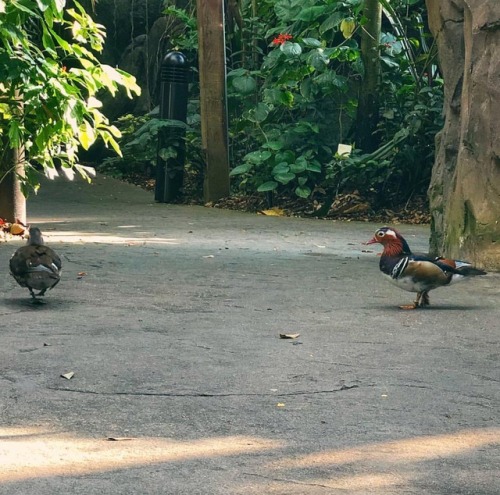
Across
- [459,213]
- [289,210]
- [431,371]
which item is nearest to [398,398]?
[431,371]

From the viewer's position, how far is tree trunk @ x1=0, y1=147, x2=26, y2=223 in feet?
35.8

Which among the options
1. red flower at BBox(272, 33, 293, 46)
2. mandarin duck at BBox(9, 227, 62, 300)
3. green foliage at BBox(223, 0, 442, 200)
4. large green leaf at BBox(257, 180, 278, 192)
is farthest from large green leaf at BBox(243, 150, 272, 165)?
mandarin duck at BBox(9, 227, 62, 300)

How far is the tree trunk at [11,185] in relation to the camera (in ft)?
35.8

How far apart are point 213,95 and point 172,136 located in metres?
0.91

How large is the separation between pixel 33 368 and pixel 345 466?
2016 mm

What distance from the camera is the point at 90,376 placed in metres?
5.22

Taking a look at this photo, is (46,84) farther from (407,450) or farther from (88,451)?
(407,450)

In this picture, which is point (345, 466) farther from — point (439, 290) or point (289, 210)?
point (289, 210)

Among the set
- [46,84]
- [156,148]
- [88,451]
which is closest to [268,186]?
[156,148]

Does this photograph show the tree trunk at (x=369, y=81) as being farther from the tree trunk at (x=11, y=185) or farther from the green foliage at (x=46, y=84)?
the green foliage at (x=46, y=84)

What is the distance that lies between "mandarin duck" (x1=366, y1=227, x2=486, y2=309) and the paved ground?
0.18 meters

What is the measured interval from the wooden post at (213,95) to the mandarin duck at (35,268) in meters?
9.31

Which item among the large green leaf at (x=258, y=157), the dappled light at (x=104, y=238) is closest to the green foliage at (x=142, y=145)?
the large green leaf at (x=258, y=157)

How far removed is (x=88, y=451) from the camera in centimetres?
402
